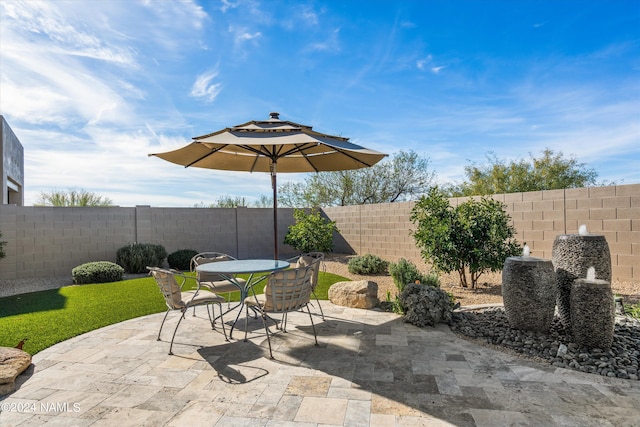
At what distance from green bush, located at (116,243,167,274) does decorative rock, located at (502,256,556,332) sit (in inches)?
324

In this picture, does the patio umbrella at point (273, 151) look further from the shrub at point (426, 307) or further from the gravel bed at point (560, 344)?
the gravel bed at point (560, 344)

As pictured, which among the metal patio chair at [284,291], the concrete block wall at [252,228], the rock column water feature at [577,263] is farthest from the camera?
the concrete block wall at [252,228]

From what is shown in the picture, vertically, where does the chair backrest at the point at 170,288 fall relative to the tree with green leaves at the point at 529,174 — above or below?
below

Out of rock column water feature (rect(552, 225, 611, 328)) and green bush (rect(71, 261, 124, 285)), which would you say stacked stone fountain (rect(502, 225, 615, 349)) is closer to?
rock column water feature (rect(552, 225, 611, 328))

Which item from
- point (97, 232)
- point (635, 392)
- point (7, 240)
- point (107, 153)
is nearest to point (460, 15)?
point (635, 392)

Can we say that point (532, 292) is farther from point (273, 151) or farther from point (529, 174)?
point (529, 174)

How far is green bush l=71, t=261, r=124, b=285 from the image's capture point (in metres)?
7.48

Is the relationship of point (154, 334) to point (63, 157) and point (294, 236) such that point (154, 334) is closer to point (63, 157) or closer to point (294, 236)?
point (294, 236)

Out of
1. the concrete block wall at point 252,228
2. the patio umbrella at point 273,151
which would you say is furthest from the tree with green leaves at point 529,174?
the patio umbrella at point 273,151

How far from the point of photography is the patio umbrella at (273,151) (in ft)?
12.1

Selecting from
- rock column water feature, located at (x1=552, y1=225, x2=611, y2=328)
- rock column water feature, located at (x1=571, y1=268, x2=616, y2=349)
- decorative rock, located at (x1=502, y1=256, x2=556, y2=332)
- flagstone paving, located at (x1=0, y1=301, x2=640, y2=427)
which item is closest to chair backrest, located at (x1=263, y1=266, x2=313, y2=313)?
flagstone paving, located at (x1=0, y1=301, x2=640, y2=427)

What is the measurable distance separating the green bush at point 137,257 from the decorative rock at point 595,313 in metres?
8.76

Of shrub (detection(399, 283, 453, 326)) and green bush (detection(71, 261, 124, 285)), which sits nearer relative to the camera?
shrub (detection(399, 283, 453, 326))

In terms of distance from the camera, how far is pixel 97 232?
9.29m
